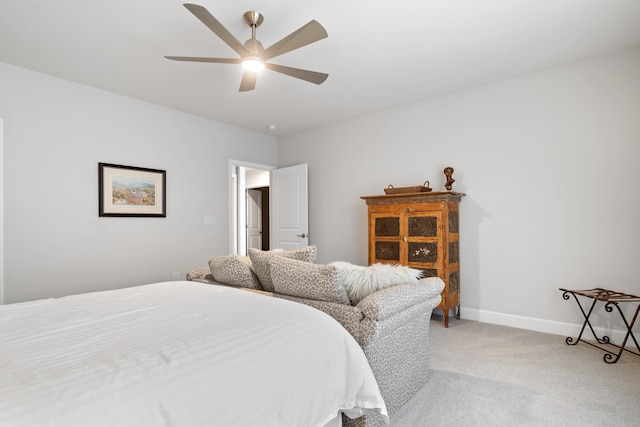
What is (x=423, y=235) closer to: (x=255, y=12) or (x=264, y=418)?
(x=255, y=12)

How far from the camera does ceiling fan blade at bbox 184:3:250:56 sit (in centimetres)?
186

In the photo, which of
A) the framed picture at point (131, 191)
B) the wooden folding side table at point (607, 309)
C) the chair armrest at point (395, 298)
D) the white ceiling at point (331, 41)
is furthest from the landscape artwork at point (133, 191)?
the wooden folding side table at point (607, 309)

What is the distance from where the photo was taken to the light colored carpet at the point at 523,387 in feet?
6.07

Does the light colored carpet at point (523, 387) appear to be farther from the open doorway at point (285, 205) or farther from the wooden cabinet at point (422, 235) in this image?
the open doorway at point (285, 205)

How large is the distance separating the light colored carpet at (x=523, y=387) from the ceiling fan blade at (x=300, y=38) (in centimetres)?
230

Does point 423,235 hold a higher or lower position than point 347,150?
lower

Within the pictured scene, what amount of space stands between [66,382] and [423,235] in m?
3.28

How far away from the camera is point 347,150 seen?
4.91 metres

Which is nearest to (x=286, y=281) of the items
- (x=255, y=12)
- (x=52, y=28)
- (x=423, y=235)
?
(x=255, y=12)

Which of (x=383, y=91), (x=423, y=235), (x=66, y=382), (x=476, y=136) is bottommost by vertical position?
(x=66, y=382)

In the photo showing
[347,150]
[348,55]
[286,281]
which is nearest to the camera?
[286,281]

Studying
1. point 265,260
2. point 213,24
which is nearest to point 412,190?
point 265,260

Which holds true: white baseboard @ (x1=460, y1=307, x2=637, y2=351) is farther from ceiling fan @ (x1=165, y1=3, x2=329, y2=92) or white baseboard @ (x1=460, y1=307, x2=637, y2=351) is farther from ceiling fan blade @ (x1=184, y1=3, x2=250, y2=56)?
ceiling fan blade @ (x1=184, y1=3, x2=250, y2=56)

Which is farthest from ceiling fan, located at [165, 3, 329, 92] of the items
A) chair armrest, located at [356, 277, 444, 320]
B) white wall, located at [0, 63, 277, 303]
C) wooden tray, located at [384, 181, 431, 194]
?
white wall, located at [0, 63, 277, 303]
